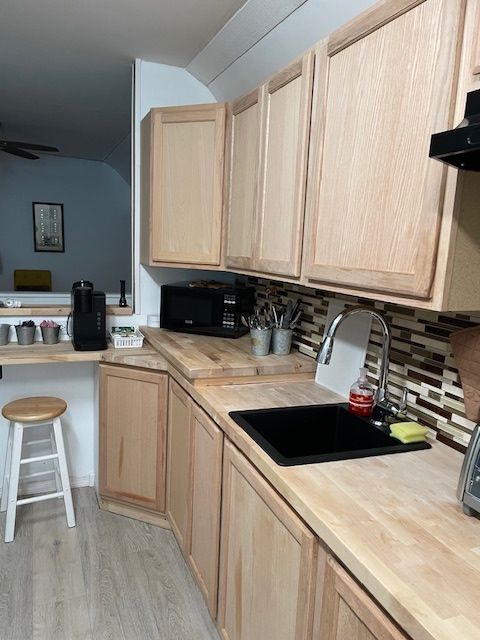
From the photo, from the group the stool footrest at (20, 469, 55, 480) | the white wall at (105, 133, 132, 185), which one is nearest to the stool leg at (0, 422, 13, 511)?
the stool footrest at (20, 469, 55, 480)

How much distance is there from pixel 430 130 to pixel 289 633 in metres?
1.21

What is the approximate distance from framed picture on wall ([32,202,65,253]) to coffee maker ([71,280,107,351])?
367 centimetres

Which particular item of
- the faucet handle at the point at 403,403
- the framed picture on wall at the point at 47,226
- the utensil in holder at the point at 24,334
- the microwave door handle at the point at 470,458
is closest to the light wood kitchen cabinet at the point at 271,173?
the faucet handle at the point at 403,403

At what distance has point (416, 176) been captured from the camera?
3.42 feet

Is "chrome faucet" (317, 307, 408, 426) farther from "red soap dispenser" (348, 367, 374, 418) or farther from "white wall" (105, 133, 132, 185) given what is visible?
"white wall" (105, 133, 132, 185)

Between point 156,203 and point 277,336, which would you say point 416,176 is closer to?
point 277,336

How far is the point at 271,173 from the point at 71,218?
4528 millimetres

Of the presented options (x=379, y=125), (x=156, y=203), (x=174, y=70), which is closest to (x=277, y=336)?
(x=156, y=203)

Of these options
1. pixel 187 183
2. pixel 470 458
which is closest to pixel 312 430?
pixel 470 458

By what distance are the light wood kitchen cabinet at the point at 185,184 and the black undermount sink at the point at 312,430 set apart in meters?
0.94

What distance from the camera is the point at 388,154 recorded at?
1.13 meters

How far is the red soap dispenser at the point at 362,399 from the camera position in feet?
4.93

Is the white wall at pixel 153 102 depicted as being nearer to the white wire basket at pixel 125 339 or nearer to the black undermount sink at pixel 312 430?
the white wire basket at pixel 125 339

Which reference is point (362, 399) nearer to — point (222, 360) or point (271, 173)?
point (222, 360)
